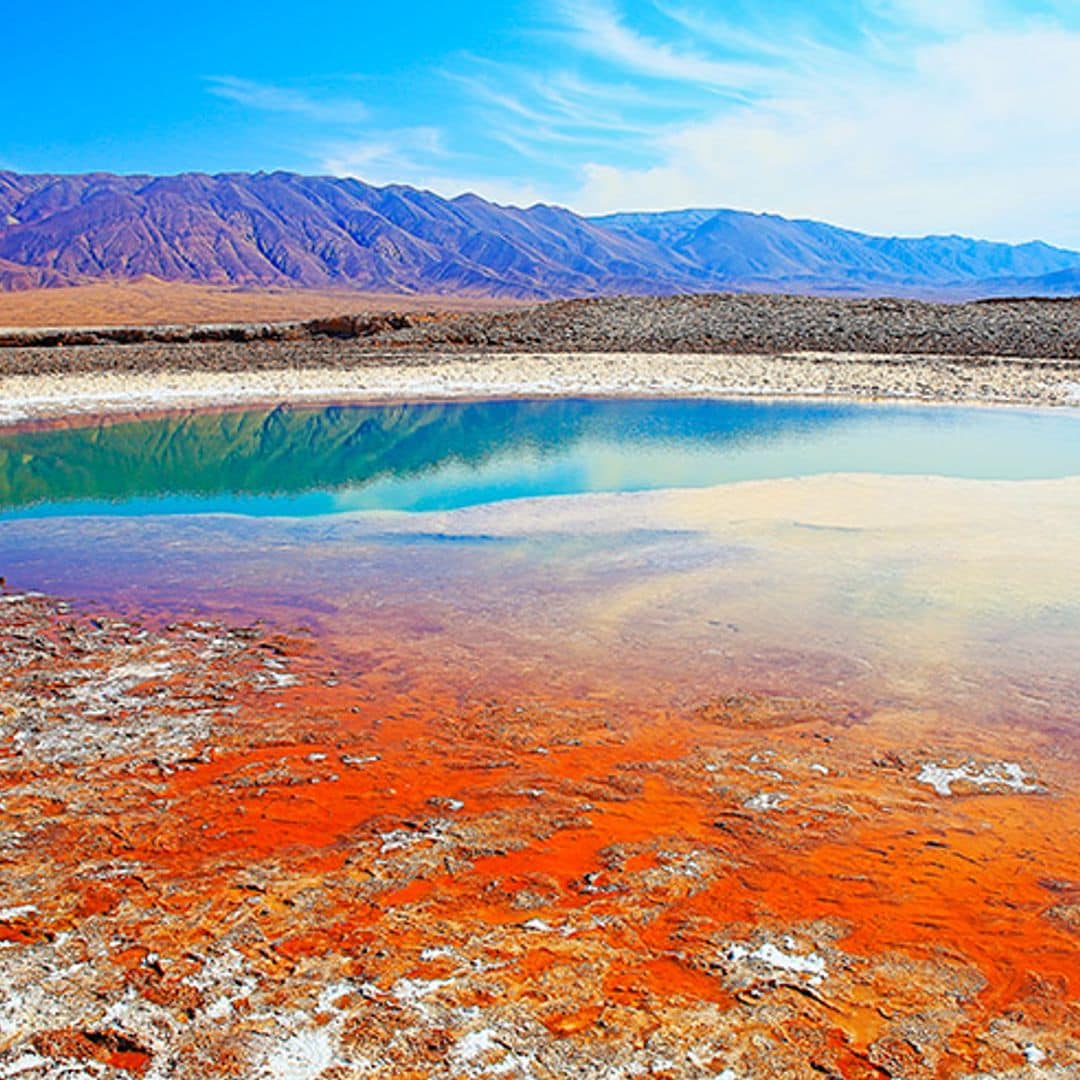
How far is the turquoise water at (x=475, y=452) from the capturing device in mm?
12398

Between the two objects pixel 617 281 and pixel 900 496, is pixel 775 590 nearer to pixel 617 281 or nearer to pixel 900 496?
pixel 900 496

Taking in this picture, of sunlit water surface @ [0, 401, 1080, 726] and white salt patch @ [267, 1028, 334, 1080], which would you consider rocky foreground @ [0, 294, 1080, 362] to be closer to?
sunlit water surface @ [0, 401, 1080, 726]

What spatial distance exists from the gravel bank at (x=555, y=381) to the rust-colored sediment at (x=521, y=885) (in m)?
15.5

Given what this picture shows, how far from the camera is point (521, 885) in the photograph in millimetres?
3949

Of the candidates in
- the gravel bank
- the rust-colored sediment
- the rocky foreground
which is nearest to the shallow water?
the rust-colored sediment

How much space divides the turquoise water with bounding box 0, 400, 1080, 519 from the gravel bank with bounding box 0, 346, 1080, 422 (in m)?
1.56

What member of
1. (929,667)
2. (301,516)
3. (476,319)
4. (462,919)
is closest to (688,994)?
(462,919)

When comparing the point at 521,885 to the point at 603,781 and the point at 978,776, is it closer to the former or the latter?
the point at 603,781

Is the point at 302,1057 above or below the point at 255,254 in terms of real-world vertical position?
below

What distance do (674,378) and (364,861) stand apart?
19.9m

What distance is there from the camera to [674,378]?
2297cm

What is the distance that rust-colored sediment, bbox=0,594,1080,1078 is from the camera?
3.12 metres

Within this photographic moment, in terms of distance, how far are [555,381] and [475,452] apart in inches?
317

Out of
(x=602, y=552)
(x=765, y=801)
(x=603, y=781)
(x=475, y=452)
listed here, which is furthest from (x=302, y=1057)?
(x=475, y=452)
